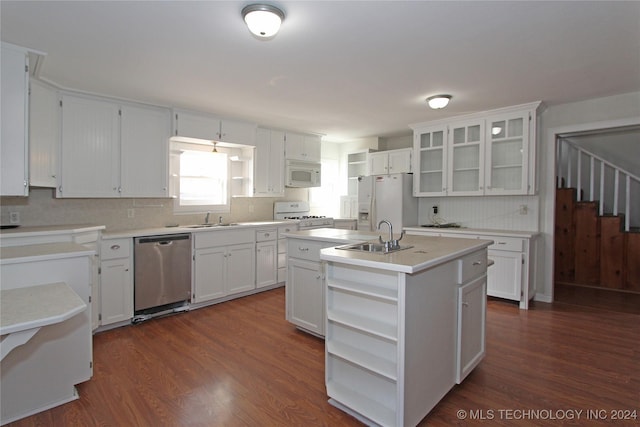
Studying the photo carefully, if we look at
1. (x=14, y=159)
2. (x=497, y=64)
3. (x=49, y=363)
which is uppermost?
(x=497, y=64)

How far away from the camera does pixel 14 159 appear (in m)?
2.34

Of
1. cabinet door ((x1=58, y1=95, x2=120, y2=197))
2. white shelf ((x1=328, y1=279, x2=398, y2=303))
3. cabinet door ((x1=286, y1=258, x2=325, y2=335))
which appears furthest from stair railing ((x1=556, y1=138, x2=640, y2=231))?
cabinet door ((x1=58, y1=95, x2=120, y2=197))

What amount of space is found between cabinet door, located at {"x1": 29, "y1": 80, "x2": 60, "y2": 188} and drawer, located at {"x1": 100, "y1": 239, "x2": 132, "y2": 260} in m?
0.74

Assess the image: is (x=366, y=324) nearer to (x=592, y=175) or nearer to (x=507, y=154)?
(x=507, y=154)

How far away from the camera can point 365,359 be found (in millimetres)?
1906

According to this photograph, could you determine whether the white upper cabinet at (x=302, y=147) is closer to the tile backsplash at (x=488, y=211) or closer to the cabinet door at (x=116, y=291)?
the tile backsplash at (x=488, y=211)

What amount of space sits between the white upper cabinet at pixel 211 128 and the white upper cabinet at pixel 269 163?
243mm

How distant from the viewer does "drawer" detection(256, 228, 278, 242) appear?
448cm

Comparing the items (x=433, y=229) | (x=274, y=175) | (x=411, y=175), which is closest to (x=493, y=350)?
(x=433, y=229)

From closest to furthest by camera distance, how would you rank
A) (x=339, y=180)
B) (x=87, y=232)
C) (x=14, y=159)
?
(x=14, y=159)
(x=87, y=232)
(x=339, y=180)

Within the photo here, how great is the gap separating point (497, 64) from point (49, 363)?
3877mm

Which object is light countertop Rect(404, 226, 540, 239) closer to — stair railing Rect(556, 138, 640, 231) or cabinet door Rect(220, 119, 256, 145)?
stair railing Rect(556, 138, 640, 231)

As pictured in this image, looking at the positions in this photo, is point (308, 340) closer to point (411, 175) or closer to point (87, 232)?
point (87, 232)

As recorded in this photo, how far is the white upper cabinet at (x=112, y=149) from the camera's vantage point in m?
3.31
